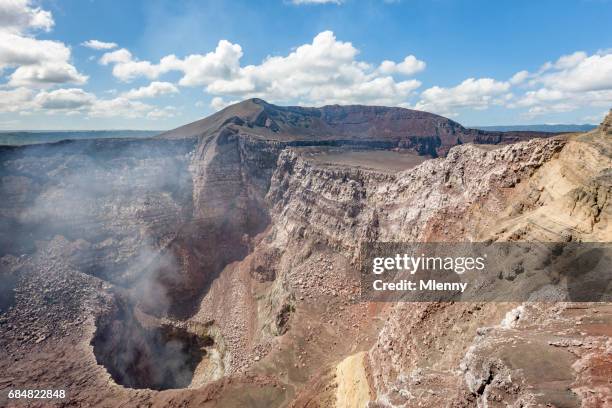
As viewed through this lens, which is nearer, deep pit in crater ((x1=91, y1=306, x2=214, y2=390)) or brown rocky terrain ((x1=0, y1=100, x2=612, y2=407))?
brown rocky terrain ((x1=0, y1=100, x2=612, y2=407))

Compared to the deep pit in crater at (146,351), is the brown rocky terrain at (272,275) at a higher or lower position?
higher

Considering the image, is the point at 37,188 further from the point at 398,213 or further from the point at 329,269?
the point at 398,213

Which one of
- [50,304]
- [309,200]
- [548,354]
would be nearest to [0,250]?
[50,304]

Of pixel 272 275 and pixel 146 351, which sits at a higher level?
pixel 272 275

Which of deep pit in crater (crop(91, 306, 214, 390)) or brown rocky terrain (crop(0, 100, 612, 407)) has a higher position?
brown rocky terrain (crop(0, 100, 612, 407))

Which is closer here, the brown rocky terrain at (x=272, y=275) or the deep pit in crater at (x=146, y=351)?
the brown rocky terrain at (x=272, y=275)
